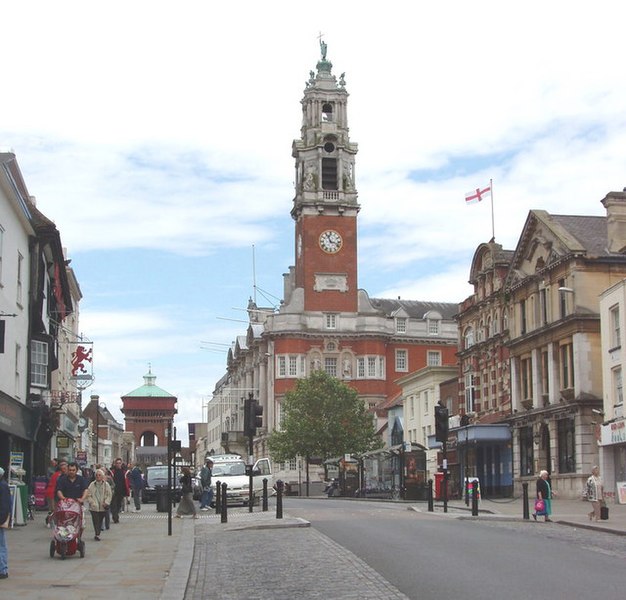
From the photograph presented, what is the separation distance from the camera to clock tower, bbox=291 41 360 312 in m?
105

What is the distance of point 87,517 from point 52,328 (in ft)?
44.7

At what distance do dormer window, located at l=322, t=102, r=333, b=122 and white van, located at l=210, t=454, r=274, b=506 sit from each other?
62.1 m

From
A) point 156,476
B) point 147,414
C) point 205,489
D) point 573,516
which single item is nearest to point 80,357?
point 156,476

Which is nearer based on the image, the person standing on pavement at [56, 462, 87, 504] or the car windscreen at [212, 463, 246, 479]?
the person standing on pavement at [56, 462, 87, 504]

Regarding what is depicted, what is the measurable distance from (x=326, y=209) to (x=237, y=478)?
2552 inches

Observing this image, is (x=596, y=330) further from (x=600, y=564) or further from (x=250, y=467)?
(x=600, y=564)

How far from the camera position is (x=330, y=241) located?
105688mm

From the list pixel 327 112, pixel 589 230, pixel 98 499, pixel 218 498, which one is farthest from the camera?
pixel 327 112

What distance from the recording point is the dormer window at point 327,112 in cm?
10919

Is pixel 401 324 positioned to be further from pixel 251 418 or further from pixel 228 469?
pixel 251 418

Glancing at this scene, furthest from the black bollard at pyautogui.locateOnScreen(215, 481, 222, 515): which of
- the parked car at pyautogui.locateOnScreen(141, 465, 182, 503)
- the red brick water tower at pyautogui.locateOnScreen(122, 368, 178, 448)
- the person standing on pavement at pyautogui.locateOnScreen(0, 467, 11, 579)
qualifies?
the red brick water tower at pyautogui.locateOnScreen(122, 368, 178, 448)

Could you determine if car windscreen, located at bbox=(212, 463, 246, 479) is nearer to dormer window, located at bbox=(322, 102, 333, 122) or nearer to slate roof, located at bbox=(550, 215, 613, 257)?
slate roof, located at bbox=(550, 215, 613, 257)

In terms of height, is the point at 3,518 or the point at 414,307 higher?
the point at 414,307

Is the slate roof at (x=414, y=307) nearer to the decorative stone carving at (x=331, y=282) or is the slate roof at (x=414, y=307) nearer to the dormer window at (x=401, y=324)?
the dormer window at (x=401, y=324)
